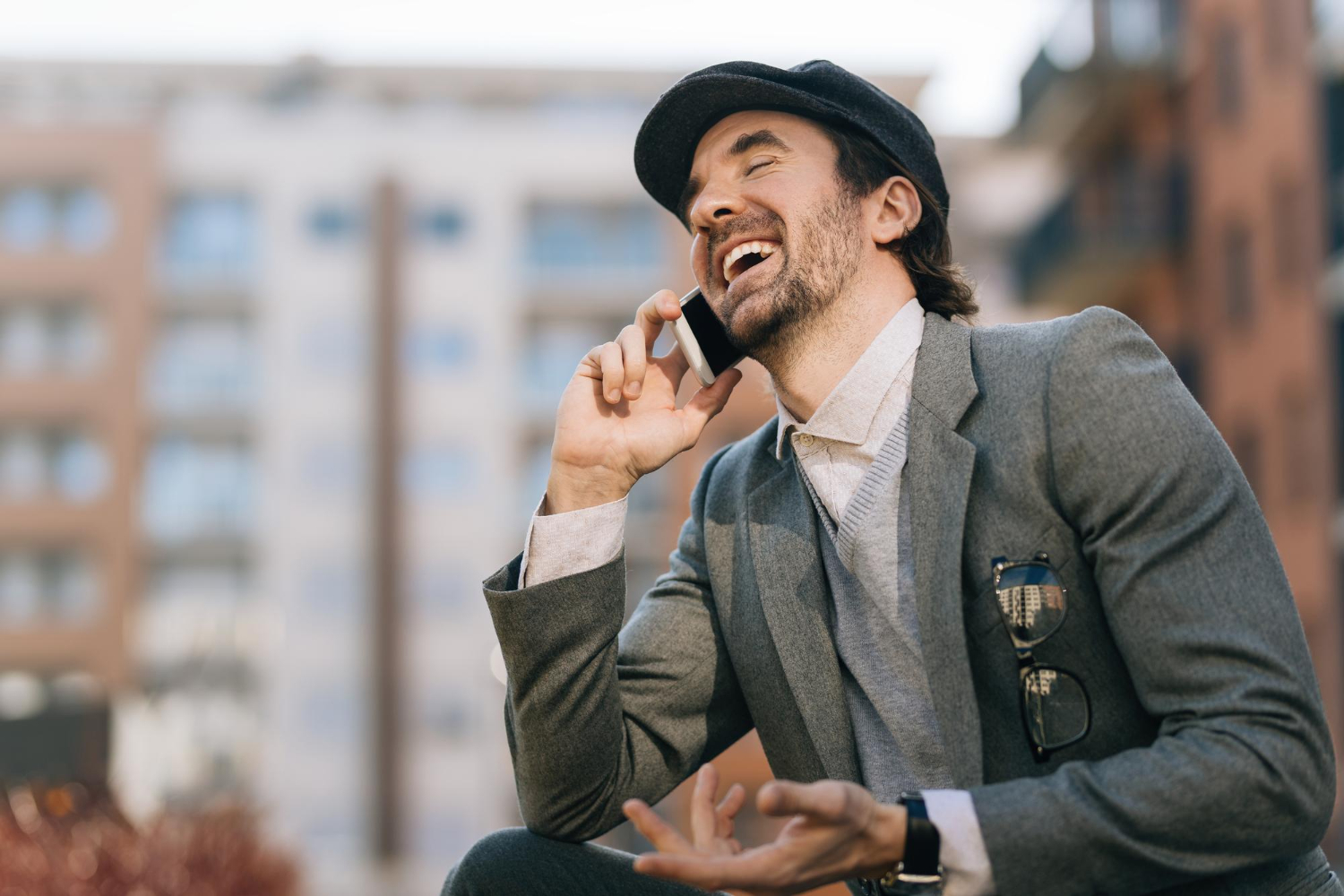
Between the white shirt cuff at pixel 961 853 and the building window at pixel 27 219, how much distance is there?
4167 cm

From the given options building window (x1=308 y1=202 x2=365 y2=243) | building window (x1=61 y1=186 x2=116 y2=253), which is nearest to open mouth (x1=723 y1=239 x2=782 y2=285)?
building window (x1=61 y1=186 x2=116 y2=253)

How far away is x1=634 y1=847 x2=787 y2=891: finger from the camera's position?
183 centimetres

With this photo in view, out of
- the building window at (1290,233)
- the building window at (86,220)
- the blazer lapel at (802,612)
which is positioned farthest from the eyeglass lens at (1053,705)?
the building window at (86,220)

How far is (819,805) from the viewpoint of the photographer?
1.76 metres

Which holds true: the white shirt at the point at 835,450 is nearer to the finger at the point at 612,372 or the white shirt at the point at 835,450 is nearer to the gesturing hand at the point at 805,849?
the finger at the point at 612,372

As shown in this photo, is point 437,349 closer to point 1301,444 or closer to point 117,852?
point 1301,444

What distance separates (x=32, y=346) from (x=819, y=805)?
135 feet

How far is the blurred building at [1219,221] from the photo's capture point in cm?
1970

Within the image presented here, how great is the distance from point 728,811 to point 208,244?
135 ft

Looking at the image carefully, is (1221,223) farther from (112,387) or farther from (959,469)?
(112,387)

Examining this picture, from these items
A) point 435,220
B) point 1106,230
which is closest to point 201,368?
point 435,220

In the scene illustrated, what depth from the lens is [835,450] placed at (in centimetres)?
264

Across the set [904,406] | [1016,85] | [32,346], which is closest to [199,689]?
[32,346]

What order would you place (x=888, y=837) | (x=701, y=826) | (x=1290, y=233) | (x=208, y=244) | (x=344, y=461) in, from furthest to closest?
1. (x=208, y=244)
2. (x=344, y=461)
3. (x=1290, y=233)
4. (x=701, y=826)
5. (x=888, y=837)
